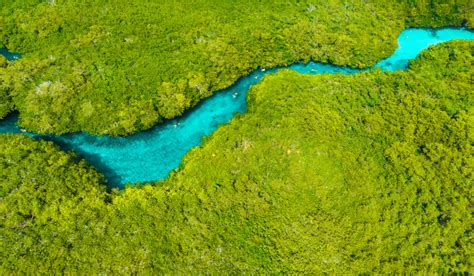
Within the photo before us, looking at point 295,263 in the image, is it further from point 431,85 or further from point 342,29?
point 342,29

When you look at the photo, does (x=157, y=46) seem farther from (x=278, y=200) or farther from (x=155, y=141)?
(x=278, y=200)

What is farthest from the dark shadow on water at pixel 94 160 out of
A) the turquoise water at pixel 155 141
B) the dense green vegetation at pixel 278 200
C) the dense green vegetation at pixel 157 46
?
the dense green vegetation at pixel 278 200

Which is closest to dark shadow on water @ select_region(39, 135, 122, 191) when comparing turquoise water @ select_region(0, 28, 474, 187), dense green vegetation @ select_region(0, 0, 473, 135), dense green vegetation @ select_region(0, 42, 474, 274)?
turquoise water @ select_region(0, 28, 474, 187)

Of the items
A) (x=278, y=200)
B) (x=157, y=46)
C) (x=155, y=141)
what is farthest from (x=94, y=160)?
(x=278, y=200)

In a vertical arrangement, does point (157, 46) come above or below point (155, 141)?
above

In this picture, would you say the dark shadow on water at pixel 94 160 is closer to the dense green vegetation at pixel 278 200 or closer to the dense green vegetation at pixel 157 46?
the dense green vegetation at pixel 157 46

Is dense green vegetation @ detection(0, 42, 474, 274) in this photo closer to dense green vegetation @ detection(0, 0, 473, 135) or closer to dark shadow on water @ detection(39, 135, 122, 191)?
dark shadow on water @ detection(39, 135, 122, 191)
